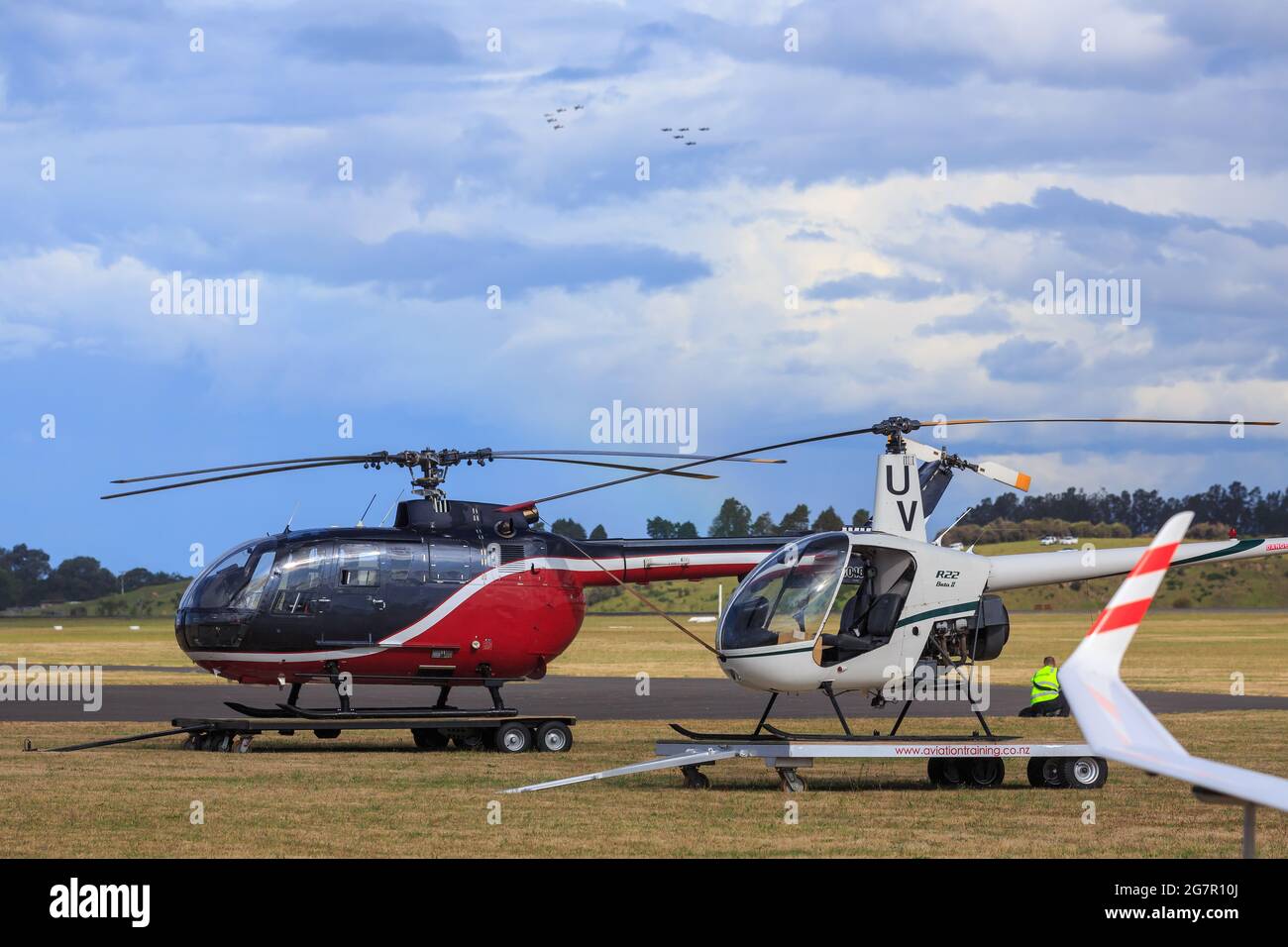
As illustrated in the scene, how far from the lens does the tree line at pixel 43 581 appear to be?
18500 centimetres

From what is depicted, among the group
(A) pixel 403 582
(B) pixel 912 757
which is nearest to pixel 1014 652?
(A) pixel 403 582

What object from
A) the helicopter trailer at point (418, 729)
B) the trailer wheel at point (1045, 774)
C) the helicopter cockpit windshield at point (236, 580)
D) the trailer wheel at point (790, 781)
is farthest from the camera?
the helicopter cockpit windshield at point (236, 580)

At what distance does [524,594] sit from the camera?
2311cm

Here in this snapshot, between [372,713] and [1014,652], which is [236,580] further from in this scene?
[1014,652]

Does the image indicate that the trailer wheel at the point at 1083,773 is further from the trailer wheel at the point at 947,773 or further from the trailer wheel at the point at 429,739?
the trailer wheel at the point at 429,739

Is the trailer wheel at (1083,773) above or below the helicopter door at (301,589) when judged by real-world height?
below

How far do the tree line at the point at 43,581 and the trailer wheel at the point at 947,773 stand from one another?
181 metres

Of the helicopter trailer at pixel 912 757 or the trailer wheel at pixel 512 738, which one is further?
the trailer wheel at pixel 512 738

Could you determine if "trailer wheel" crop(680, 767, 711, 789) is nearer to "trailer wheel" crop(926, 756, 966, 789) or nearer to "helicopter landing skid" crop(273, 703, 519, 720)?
"trailer wheel" crop(926, 756, 966, 789)

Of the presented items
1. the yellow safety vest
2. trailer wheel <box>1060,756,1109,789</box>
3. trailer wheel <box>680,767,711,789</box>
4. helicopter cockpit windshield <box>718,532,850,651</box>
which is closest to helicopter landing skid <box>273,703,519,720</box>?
trailer wheel <box>680,767,711,789</box>

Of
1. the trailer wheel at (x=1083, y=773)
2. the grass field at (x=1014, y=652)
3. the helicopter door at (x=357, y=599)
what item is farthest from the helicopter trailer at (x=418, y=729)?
the grass field at (x=1014, y=652)

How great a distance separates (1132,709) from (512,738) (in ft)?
56.5

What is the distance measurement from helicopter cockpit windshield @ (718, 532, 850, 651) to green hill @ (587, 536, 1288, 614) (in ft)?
375

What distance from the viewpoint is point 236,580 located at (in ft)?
71.1
